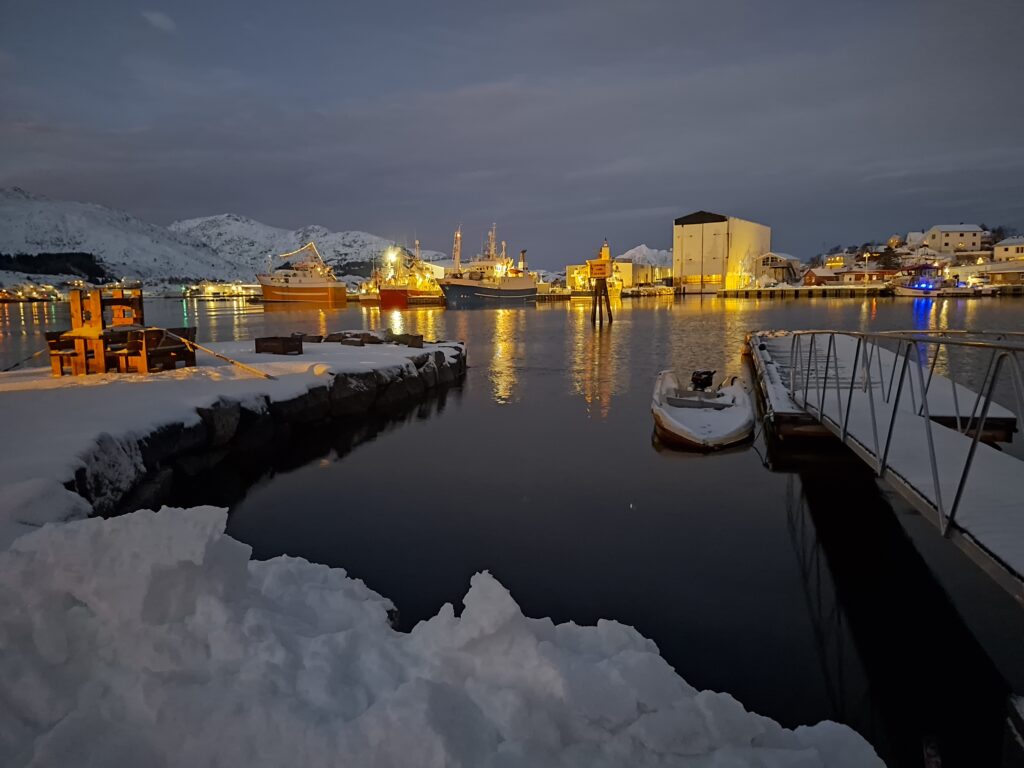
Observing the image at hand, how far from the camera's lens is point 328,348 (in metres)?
20.8

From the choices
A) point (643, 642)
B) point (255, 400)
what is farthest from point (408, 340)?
point (643, 642)

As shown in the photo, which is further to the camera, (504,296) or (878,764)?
(504,296)

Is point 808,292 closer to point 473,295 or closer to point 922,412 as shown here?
point 473,295

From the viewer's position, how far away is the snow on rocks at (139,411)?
6.55 m

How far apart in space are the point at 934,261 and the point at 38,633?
131084 millimetres

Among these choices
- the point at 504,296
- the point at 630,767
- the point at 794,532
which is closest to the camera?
the point at 630,767

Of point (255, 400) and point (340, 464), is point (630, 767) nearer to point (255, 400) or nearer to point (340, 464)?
point (340, 464)

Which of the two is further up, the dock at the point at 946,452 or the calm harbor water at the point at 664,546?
the dock at the point at 946,452

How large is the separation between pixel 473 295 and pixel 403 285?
14.4 m

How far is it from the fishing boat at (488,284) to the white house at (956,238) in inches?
3442

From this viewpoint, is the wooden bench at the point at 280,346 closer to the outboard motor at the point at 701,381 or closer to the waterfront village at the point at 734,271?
the outboard motor at the point at 701,381

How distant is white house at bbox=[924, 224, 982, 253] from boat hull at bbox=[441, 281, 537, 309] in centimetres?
9207

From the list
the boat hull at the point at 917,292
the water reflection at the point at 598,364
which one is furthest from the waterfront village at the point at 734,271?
the water reflection at the point at 598,364

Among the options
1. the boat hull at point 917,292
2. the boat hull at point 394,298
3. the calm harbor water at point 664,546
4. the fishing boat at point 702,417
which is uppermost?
the boat hull at point 917,292
